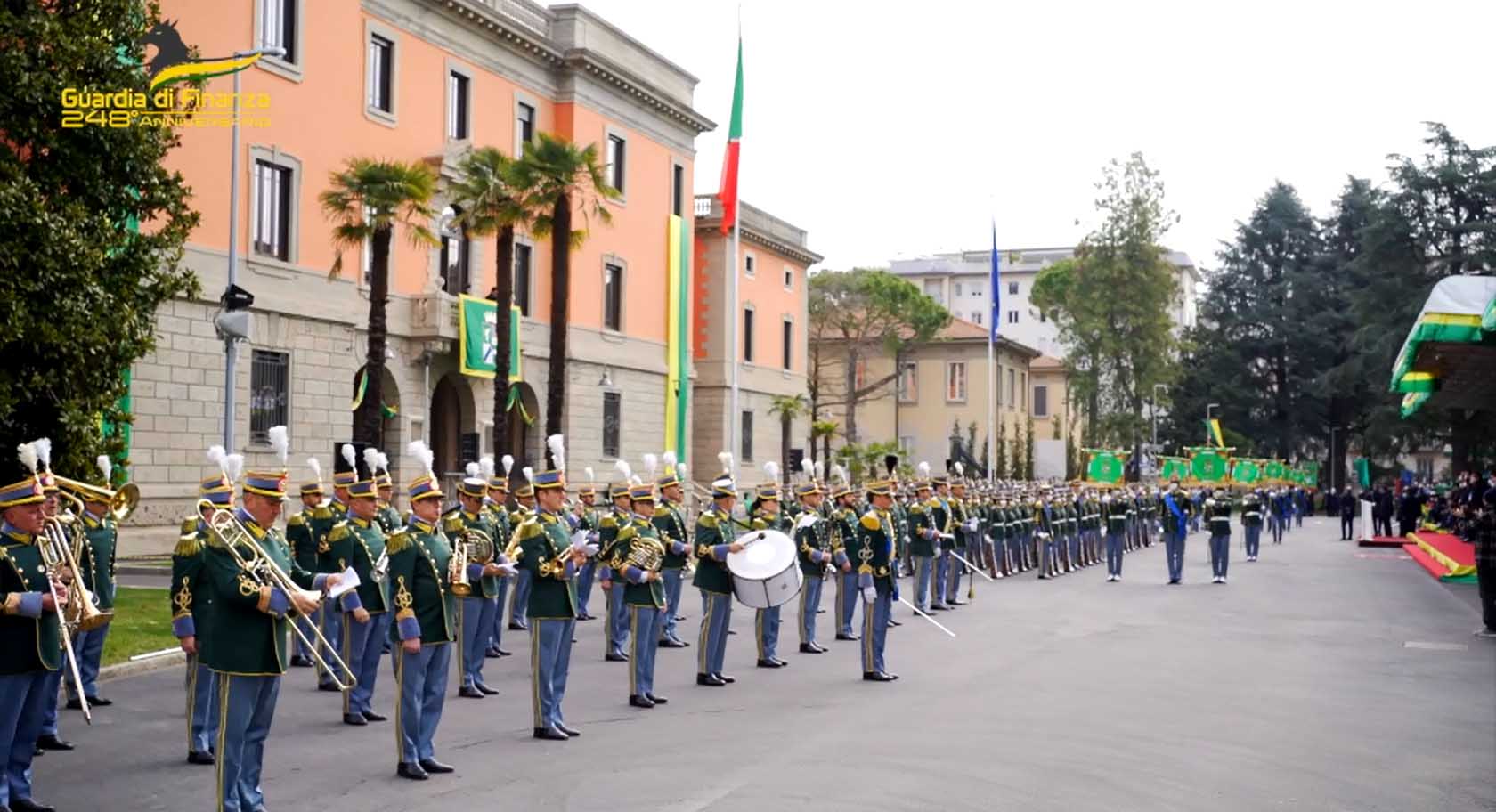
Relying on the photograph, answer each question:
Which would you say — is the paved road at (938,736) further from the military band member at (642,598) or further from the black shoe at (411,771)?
the military band member at (642,598)

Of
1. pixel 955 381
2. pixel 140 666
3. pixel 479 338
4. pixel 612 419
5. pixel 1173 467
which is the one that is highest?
pixel 955 381

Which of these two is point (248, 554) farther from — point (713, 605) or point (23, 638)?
point (713, 605)

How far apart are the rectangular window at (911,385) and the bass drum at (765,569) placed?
2869 inches

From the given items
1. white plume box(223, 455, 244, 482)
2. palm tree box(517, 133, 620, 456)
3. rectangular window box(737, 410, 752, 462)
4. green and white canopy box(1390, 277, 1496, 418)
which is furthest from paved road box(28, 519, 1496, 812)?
rectangular window box(737, 410, 752, 462)

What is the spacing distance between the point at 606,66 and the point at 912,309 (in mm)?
36120

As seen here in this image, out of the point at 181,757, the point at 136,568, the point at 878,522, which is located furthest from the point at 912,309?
the point at 181,757

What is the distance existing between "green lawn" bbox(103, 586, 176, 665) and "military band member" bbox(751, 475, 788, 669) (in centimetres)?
670

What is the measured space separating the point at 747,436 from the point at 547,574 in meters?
45.5

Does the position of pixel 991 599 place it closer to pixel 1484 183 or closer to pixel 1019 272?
pixel 1484 183

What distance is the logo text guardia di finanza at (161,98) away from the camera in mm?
17328

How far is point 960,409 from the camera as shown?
284ft

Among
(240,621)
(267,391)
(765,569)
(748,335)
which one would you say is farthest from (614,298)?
(240,621)

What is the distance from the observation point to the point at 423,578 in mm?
10344

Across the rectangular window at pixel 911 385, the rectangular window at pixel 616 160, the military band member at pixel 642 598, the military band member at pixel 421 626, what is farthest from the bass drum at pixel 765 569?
the rectangular window at pixel 911 385
